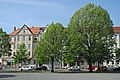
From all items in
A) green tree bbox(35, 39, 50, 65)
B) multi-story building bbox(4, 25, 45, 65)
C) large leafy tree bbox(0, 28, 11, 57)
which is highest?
multi-story building bbox(4, 25, 45, 65)

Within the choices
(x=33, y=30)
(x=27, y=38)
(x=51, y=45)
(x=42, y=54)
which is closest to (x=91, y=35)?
(x=51, y=45)

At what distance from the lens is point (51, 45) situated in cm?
5534

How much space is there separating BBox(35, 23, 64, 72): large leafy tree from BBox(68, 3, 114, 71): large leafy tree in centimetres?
201

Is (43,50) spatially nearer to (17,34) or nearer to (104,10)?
(104,10)

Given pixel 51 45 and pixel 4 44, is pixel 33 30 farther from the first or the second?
pixel 51 45

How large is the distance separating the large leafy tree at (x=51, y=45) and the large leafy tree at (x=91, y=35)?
6.59 feet

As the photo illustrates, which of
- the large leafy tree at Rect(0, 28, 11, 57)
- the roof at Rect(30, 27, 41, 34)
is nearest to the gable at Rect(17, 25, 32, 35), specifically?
the roof at Rect(30, 27, 41, 34)

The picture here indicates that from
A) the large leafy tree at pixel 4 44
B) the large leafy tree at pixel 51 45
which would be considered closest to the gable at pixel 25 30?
the large leafy tree at pixel 4 44

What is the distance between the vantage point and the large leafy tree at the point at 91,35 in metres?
53.8

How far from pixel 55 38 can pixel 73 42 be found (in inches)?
162

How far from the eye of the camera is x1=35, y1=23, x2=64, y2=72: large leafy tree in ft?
181

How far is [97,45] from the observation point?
53469mm

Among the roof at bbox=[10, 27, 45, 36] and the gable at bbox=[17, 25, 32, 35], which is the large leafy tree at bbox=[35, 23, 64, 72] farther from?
the roof at bbox=[10, 27, 45, 36]

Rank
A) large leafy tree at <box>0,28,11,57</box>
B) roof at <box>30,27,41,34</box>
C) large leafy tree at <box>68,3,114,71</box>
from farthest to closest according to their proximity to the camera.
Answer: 1. roof at <box>30,27,41,34</box>
2. large leafy tree at <box>0,28,11,57</box>
3. large leafy tree at <box>68,3,114,71</box>
